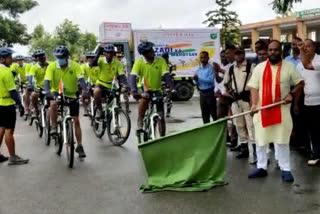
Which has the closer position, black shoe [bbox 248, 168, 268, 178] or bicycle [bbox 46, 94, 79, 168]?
black shoe [bbox 248, 168, 268, 178]

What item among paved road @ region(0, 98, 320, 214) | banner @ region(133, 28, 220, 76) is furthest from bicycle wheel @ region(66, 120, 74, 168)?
banner @ region(133, 28, 220, 76)

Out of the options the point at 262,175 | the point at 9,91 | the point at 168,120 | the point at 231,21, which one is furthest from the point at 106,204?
the point at 231,21

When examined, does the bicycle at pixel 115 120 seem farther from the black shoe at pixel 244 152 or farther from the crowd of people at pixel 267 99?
the black shoe at pixel 244 152

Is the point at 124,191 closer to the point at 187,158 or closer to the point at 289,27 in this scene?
the point at 187,158

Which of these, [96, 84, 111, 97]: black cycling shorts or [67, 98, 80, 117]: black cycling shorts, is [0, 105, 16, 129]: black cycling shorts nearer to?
[67, 98, 80, 117]: black cycling shorts

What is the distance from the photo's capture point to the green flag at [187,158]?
6746mm

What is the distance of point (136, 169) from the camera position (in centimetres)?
819

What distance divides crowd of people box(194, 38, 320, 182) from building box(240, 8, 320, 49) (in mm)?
24741

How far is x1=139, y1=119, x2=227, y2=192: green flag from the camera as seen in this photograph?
6746 millimetres

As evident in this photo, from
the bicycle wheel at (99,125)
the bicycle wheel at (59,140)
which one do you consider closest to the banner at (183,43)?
the bicycle wheel at (99,125)

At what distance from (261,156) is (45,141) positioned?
5.59 metres

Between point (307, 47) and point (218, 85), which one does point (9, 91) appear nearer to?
point (218, 85)

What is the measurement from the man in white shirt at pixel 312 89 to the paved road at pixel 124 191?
0.39 m

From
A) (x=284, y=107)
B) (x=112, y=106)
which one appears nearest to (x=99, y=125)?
(x=112, y=106)
